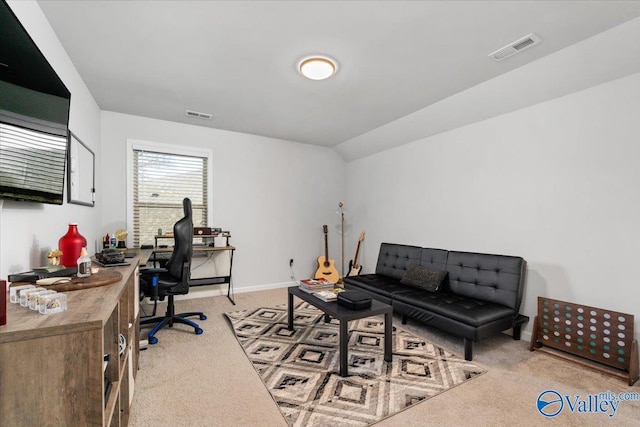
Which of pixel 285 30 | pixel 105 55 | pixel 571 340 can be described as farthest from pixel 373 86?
pixel 571 340

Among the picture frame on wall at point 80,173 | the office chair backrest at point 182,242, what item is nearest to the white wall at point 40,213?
the picture frame on wall at point 80,173

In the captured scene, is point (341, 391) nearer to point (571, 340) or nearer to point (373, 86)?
point (571, 340)

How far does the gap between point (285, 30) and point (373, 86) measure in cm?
112

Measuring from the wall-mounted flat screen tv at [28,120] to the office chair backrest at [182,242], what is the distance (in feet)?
3.31

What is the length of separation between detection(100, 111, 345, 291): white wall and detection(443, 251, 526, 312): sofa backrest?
2.40m

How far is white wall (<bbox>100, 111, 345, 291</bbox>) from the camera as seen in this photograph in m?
3.59

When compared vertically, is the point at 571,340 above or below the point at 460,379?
above

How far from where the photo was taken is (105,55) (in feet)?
7.49

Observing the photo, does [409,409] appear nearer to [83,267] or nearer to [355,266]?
[83,267]

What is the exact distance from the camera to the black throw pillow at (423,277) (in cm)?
310

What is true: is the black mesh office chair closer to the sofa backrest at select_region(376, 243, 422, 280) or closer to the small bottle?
the small bottle

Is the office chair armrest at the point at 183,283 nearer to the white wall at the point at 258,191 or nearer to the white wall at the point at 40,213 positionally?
the white wall at the point at 40,213

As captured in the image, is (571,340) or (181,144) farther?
(181,144)

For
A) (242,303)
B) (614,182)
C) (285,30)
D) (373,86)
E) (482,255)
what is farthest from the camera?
(242,303)
